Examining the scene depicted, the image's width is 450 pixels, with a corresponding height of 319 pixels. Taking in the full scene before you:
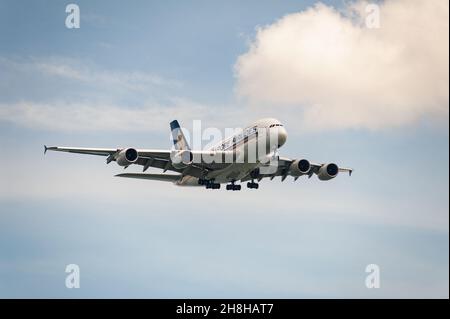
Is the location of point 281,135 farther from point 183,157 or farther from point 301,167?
point 301,167

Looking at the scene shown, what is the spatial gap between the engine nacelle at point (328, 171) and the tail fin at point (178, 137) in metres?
13.9

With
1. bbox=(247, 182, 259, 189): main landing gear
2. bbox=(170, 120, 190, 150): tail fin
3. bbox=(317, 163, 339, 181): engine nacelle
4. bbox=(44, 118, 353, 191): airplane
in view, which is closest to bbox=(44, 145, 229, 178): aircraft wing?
bbox=(44, 118, 353, 191): airplane

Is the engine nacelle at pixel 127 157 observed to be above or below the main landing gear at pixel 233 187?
above

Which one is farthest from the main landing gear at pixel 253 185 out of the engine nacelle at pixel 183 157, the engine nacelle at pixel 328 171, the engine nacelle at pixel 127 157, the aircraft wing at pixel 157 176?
the engine nacelle at pixel 127 157

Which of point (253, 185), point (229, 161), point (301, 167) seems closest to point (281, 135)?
point (229, 161)

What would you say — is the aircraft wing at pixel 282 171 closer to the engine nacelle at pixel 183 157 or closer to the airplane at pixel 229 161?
the airplane at pixel 229 161

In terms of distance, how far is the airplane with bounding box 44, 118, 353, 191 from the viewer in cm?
6306

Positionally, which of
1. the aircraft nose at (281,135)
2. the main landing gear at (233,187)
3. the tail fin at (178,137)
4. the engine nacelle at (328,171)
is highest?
the tail fin at (178,137)

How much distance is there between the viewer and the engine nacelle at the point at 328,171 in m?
72.9

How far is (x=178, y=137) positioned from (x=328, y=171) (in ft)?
52.2

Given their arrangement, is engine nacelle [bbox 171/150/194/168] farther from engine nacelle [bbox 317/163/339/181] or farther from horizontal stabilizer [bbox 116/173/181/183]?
engine nacelle [bbox 317/163/339/181]

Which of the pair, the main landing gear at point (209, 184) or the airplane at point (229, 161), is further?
the main landing gear at point (209, 184)

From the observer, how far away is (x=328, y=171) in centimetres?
7294
